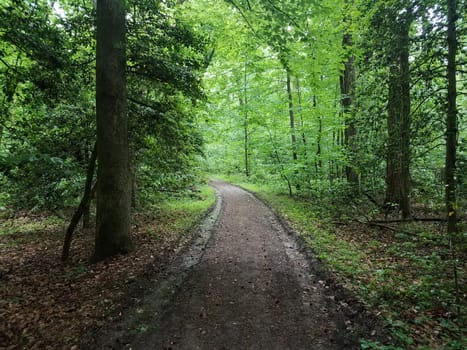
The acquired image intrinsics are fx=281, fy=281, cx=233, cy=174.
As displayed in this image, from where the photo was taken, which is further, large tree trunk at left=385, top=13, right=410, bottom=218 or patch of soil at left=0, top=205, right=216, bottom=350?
large tree trunk at left=385, top=13, right=410, bottom=218

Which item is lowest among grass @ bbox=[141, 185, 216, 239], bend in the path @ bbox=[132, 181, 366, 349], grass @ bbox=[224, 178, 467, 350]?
bend in the path @ bbox=[132, 181, 366, 349]

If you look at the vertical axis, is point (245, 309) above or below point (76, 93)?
below

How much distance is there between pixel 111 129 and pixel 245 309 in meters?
4.80

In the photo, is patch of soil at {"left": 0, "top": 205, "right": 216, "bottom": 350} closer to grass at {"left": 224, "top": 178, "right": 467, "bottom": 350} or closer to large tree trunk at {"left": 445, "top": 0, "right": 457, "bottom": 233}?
grass at {"left": 224, "top": 178, "right": 467, "bottom": 350}

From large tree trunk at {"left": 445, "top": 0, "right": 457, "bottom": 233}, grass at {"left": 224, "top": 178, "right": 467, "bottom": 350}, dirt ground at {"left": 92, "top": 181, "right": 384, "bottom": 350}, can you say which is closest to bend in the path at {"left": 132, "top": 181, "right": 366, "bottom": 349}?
dirt ground at {"left": 92, "top": 181, "right": 384, "bottom": 350}

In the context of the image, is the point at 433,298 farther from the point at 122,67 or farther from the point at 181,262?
the point at 122,67

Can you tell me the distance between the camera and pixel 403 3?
6.32 meters

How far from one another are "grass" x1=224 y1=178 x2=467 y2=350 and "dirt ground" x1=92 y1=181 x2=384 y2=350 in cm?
33

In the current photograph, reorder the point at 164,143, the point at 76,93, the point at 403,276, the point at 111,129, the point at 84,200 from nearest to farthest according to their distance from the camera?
the point at 403,276, the point at 111,129, the point at 84,200, the point at 76,93, the point at 164,143

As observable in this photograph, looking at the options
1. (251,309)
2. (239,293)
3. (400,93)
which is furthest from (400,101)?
(251,309)

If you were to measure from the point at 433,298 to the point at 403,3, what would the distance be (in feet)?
20.1

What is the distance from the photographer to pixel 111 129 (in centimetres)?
647

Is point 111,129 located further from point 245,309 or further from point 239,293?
point 245,309

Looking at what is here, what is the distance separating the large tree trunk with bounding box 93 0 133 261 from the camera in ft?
21.0
